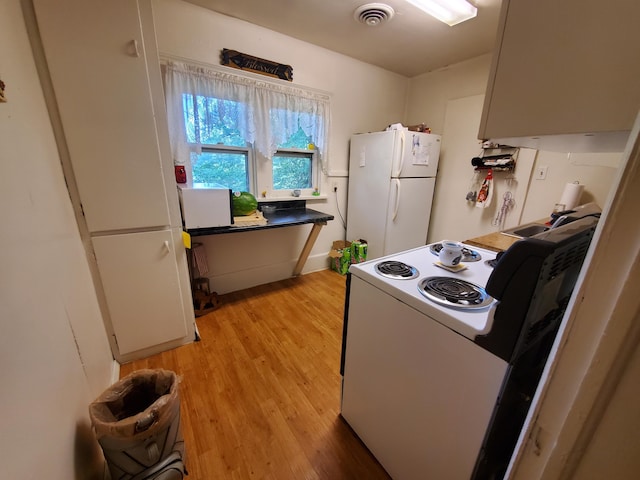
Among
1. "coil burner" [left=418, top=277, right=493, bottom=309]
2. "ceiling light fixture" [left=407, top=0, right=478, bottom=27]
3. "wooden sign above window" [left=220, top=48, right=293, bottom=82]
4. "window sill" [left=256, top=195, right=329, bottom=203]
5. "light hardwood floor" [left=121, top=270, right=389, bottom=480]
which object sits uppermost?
"ceiling light fixture" [left=407, top=0, right=478, bottom=27]

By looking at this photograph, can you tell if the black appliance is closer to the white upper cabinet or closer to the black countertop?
the white upper cabinet

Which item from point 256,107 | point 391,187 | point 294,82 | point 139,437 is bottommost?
point 139,437

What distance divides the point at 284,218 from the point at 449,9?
6.93 feet

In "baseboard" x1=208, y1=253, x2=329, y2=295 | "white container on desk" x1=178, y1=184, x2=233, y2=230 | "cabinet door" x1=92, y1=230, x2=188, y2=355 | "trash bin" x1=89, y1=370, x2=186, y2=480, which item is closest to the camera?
"trash bin" x1=89, y1=370, x2=186, y2=480

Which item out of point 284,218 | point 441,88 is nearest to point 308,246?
point 284,218

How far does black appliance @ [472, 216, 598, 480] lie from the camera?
610mm

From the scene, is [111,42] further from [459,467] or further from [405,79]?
[405,79]

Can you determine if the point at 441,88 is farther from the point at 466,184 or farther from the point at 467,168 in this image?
the point at 466,184

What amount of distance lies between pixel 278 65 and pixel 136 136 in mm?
1590

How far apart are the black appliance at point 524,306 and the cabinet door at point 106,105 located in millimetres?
1771

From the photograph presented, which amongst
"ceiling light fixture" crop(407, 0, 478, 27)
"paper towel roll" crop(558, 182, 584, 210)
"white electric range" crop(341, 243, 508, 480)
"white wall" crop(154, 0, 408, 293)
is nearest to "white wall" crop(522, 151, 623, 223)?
"paper towel roll" crop(558, 182, 584, 210)

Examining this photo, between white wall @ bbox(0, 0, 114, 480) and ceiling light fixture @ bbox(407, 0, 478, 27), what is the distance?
7.51ft

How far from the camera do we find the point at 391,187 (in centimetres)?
278

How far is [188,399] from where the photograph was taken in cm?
147
